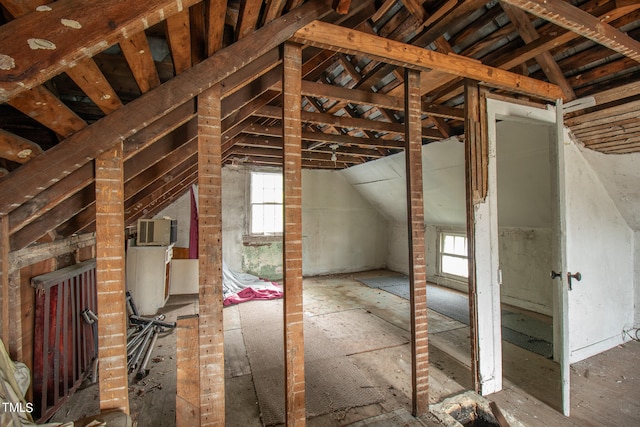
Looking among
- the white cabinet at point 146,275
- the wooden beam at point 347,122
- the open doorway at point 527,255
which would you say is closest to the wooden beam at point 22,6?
the wooden beam at point 347,122

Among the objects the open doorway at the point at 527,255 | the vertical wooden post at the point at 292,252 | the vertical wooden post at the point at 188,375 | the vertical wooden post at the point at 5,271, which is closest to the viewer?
the vertical wooden post at the point at 5,271

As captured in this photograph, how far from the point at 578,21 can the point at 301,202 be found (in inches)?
77.1

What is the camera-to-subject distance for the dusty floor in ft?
6.73

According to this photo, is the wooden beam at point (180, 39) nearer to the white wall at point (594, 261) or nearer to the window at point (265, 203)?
the white wall at point (594, 261)

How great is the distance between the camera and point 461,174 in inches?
170

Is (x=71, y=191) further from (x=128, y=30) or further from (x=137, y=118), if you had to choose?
(x=128, y=30)

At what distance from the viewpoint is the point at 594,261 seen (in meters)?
2.99

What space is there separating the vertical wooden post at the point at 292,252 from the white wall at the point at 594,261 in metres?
2.69

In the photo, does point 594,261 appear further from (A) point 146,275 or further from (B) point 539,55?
(A) point 146,275

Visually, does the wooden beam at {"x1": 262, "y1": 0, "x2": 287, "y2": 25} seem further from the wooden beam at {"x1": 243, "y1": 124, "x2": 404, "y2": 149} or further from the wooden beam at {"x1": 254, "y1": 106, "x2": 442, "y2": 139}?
the wooden beam at {"x1": 243, "y1": 124, "x2": 404, "y2": 149}

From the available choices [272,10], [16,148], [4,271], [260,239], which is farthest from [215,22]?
[260,239]

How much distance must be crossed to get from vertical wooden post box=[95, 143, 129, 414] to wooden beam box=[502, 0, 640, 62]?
7.50ft

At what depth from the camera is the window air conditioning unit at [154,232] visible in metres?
4.04

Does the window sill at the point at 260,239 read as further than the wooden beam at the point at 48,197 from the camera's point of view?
Yes
